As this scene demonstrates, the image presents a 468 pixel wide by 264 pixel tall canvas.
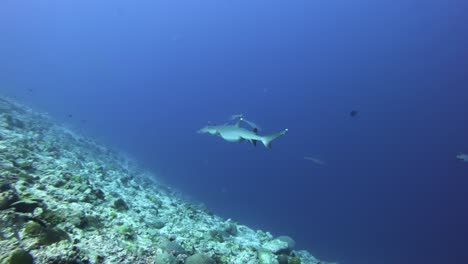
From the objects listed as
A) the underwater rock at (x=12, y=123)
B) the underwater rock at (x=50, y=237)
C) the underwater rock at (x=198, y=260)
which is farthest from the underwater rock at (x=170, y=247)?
the underwater rock at (x=12, y=123)

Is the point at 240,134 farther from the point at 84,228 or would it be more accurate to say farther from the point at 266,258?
the point at 84,228

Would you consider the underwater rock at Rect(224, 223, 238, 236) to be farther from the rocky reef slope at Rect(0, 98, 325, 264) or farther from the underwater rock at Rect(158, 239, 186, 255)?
the underwater rock at Rect(158, 239, 186, 255)

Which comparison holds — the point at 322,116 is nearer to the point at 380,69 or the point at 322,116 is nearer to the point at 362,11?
the point at 380,69

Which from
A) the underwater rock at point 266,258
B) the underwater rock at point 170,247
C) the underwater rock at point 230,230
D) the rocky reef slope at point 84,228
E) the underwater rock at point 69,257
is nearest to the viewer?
the underwater rock at point 69,257

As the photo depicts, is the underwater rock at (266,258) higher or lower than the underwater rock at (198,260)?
higher

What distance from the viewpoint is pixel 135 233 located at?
520 cm

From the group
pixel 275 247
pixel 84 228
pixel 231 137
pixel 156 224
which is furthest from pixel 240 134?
pixel 84 228

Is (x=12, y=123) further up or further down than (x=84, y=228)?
further up

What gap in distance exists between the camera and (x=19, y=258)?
279 cm

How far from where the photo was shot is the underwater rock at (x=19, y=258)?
9.03 ft

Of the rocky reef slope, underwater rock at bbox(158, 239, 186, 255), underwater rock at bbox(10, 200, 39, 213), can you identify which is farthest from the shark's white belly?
underwater rock at bbox(10, 200, 39, 213)

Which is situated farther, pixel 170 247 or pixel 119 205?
pixel 119 205

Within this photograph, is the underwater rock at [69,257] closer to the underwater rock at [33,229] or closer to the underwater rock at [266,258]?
the underwater rock at [33,229]

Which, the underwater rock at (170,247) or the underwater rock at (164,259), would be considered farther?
the underwater rock at (170,247)
